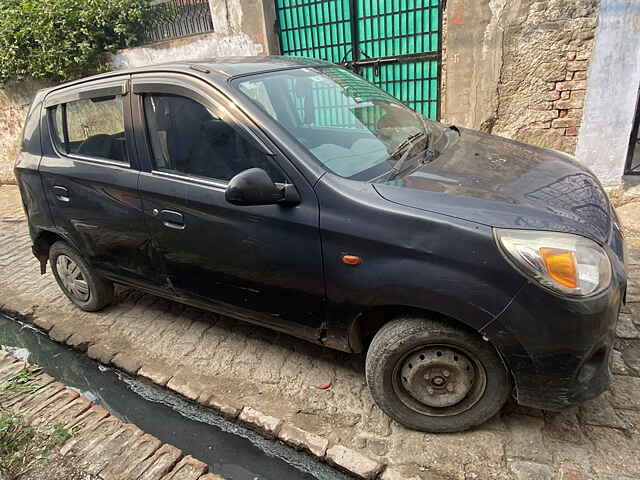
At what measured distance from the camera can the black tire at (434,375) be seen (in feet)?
7.13

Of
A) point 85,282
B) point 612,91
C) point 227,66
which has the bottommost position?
point 85,282

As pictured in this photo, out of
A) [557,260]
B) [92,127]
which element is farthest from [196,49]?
[557,260]

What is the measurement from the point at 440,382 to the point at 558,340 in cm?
63

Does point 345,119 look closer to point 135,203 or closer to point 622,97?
point 135,203

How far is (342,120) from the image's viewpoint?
9.10ft

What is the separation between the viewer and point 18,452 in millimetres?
2312

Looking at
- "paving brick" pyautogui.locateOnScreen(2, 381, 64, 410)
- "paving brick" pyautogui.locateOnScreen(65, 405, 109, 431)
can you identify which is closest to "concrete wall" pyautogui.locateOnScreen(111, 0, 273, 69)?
"paving brick" pyautogui.locateOnScreen(2, 381, 64, 410)

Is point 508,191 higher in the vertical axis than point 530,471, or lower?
higher

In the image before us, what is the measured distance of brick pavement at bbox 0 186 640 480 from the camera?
2234 mm

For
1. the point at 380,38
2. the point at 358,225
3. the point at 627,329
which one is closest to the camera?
the point at 358,225

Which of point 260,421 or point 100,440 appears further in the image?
point 260,421

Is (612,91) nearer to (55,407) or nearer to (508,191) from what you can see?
(508,191)

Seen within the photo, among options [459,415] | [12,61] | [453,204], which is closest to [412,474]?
[459,415]

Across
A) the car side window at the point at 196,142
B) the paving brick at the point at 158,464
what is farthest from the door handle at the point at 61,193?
the paving brick at the point at 158,464
